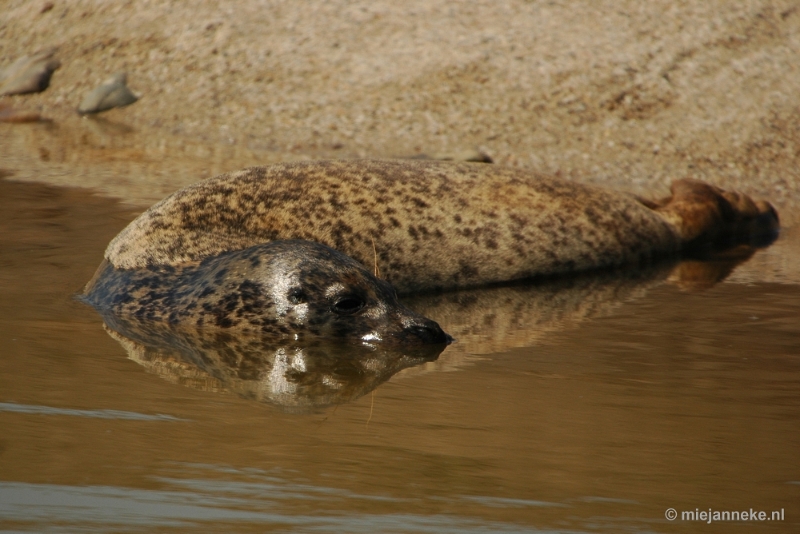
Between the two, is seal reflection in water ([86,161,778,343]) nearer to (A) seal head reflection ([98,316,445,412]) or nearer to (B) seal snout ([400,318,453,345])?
(B) seal snout ([400,318,453,345])

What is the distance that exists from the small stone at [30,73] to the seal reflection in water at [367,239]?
6697mm

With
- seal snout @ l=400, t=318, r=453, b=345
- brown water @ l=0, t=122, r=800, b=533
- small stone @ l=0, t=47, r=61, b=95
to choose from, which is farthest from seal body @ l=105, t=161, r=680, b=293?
small stone @ l=0, t=47, r=61, b=95

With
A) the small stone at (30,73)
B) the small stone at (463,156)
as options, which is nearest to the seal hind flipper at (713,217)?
the small stone at (463,156)

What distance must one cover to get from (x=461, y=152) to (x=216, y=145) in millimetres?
2275

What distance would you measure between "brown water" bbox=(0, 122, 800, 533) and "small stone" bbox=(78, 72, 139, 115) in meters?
6.20

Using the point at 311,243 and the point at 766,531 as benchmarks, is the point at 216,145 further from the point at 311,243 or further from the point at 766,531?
the point at 766,531

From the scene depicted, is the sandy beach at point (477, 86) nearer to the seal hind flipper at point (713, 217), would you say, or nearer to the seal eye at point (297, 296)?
the seal hind flipper at point (713, 217)

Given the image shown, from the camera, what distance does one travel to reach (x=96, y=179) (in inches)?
330

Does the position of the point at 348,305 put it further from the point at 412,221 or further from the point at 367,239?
the point at 412,221

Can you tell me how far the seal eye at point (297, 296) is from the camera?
461cm

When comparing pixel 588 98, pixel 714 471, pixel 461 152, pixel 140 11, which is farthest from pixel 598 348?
pixel 140 11

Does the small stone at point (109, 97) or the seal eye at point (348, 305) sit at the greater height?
the seal eye at point (348, 305)

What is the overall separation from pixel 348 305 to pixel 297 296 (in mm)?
210

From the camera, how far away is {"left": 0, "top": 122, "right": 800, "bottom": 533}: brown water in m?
2.56
